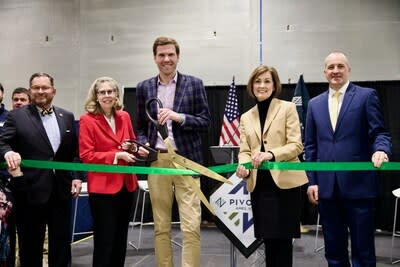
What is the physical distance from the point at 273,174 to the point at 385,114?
5807mm

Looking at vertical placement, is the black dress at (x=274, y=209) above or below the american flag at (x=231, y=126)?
below

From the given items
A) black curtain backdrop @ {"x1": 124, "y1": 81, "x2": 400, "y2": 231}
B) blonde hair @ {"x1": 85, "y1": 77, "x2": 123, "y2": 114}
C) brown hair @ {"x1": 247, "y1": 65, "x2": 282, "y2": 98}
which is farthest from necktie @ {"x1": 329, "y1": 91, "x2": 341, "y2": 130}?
black curtain backdrop @ {"x1": 124, "y1": 81, "x2": 400, "y2": 231}

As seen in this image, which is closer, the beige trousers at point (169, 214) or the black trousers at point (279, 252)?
the black trousers at point (279, 252)

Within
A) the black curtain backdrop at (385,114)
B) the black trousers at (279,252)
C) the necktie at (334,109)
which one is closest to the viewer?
the black trousers at (279,252)

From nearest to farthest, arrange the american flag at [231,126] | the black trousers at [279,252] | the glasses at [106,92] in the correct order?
the black trousers at [279,252] < the glasses at [106,92] < the american flag at [231,126]

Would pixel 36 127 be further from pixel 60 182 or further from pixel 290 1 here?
pixel 290 1

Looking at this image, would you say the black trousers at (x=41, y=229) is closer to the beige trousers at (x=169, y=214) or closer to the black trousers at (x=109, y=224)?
the black trousers at (x=109, y=224)

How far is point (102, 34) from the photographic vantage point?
8969 millimetres

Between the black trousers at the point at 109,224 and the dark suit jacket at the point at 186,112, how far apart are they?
0.48 m

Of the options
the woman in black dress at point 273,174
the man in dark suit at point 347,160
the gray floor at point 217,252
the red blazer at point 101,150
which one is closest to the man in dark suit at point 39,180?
the red blazer at point 101,150

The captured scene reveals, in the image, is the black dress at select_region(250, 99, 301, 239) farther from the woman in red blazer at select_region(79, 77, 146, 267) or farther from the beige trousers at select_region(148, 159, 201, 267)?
the woman in red blazer at select_region(79, 77, 146, 267)

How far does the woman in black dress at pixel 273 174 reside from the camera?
8.98 feet

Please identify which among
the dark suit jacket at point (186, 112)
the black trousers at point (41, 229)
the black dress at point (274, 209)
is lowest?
the black trousers at point (41, 229)

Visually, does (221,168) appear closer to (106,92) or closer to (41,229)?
(106,92)
